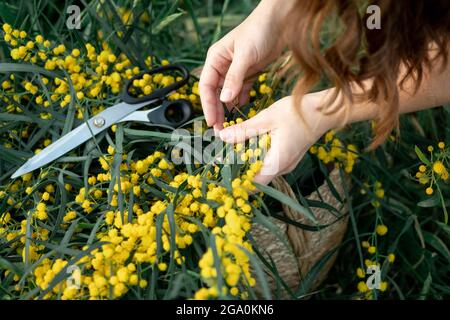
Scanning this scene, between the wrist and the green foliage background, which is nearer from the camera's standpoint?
the wrist

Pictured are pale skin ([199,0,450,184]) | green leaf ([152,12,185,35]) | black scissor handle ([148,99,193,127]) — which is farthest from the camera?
green leaf ([152,12,185,35])

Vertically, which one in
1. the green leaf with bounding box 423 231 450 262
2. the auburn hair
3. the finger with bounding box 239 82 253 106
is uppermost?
the finger with bounding box 239 82 253 106

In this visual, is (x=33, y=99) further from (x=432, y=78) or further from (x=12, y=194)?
(x=432, y=78)

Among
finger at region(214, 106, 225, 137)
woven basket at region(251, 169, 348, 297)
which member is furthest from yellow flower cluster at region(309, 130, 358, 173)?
finger at region(214, 106, 225, 137)

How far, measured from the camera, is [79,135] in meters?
0.68

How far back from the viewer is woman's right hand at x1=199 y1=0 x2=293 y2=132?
25.4 inches

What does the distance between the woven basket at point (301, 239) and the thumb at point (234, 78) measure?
0.13m

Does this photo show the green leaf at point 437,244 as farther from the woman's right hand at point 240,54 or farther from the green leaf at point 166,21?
the green leaf at point 166,21

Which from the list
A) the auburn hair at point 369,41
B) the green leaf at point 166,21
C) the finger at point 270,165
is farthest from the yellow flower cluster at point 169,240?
the green leaf at point 166,21

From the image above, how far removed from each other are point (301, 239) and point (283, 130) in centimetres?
22

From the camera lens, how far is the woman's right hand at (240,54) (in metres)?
0.65

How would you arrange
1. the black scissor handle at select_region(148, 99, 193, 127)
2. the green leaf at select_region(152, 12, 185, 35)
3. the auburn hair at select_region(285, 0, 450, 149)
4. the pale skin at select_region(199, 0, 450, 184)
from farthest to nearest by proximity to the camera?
1. the green leaf at select_region(152, 12, 185, 35)
2. the black scissor handle at select_region(148, 99, 193, 127)
3. the pale skin at select_region(199, 0, 450, 184)
4. the auburn hair at select_region(285, 0, 450, 149)

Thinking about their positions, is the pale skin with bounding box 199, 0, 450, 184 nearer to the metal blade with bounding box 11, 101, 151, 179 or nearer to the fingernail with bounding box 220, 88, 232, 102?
the fingernail with bounding box 220, 88, 232, 102

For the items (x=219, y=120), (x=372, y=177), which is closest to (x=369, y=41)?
(x=219, y=120)
